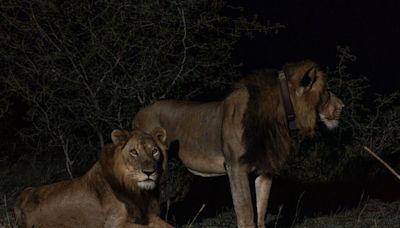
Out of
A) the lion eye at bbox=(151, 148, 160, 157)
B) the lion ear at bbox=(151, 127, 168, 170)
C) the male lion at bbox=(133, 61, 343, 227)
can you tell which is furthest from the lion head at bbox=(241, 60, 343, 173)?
the lion eye at bbox=(151, 148, 160, 157)

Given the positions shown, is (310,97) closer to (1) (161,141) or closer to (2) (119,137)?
(1) (161,141)

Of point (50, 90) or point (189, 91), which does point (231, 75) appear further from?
point (50, 90)

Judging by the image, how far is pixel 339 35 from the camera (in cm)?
1160

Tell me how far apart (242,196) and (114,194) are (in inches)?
36.8

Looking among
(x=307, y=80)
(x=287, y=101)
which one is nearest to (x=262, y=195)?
(x=287, y=101)

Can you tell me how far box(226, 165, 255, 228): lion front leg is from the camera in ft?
18.6

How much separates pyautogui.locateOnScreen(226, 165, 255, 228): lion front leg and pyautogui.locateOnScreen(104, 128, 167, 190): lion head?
650 mm

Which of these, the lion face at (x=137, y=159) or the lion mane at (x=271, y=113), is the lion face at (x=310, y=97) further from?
the lion face at (x=137, y=159)

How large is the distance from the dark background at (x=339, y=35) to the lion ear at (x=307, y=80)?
14.8 ft

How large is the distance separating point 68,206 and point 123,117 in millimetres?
2527

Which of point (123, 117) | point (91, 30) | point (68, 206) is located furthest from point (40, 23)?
point (68, 206)

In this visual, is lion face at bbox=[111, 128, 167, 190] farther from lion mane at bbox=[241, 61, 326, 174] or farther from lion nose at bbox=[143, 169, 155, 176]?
lion mane at bbox=[241, 61, 326, 174]

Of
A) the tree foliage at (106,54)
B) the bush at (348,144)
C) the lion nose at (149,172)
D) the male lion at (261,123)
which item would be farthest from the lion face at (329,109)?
the bush at (348,144)

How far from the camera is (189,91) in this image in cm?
813
